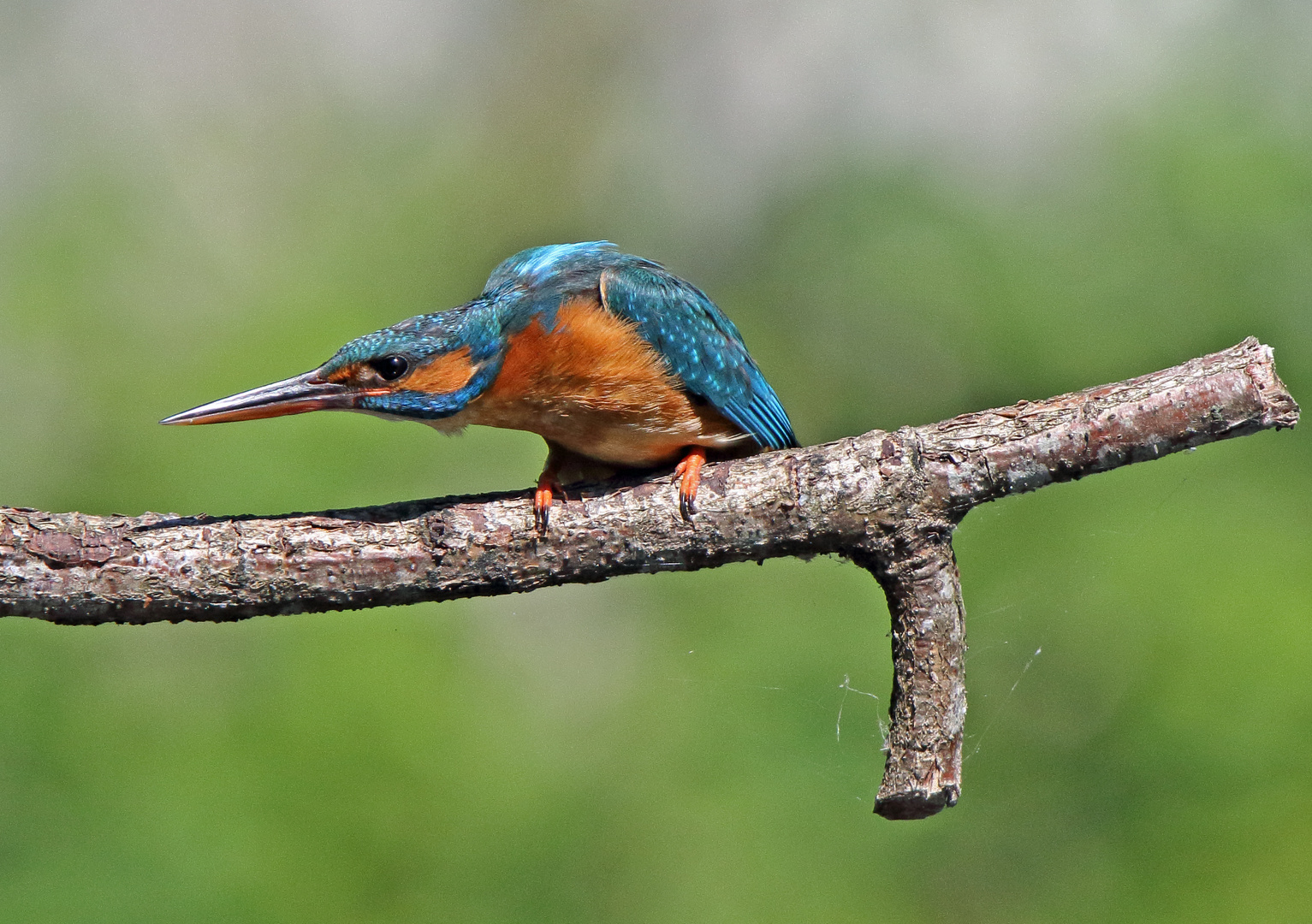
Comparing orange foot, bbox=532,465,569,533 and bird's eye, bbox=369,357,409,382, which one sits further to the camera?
bird's eye, bbox=369,357,409,382

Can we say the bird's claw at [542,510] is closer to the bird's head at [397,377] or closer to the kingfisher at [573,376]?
the kingfisher at [573,376]

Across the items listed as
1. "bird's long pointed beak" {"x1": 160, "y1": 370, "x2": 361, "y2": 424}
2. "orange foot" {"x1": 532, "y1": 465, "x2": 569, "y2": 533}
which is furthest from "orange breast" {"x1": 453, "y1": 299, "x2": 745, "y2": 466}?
"orange foot" {"x1": 532, "y1": 465, "x2": 569, "y2": 533}

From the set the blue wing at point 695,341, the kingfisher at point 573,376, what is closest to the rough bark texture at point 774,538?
the kingfisher at point 573,376

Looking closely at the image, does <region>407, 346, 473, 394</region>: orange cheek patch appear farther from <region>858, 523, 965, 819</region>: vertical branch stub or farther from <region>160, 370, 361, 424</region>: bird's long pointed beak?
<region>858, 523, 965, 819</region>: vertical branch stub

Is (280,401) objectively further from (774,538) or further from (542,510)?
(774,538)

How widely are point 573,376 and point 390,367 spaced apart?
17.4 inches

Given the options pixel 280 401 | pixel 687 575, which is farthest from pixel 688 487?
pixel 687 575

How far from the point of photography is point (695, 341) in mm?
2941

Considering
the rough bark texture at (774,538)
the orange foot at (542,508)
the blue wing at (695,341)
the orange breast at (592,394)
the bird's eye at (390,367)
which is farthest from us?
the blue wing at (695,341)

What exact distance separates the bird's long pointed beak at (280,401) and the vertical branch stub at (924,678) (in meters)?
1.21

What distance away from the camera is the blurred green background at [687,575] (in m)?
3.21

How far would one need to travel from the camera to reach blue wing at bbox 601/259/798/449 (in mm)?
2895

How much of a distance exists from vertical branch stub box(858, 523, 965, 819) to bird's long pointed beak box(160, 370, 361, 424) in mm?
1206

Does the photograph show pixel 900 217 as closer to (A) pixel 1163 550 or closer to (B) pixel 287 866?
(A) pixel 1163 550
